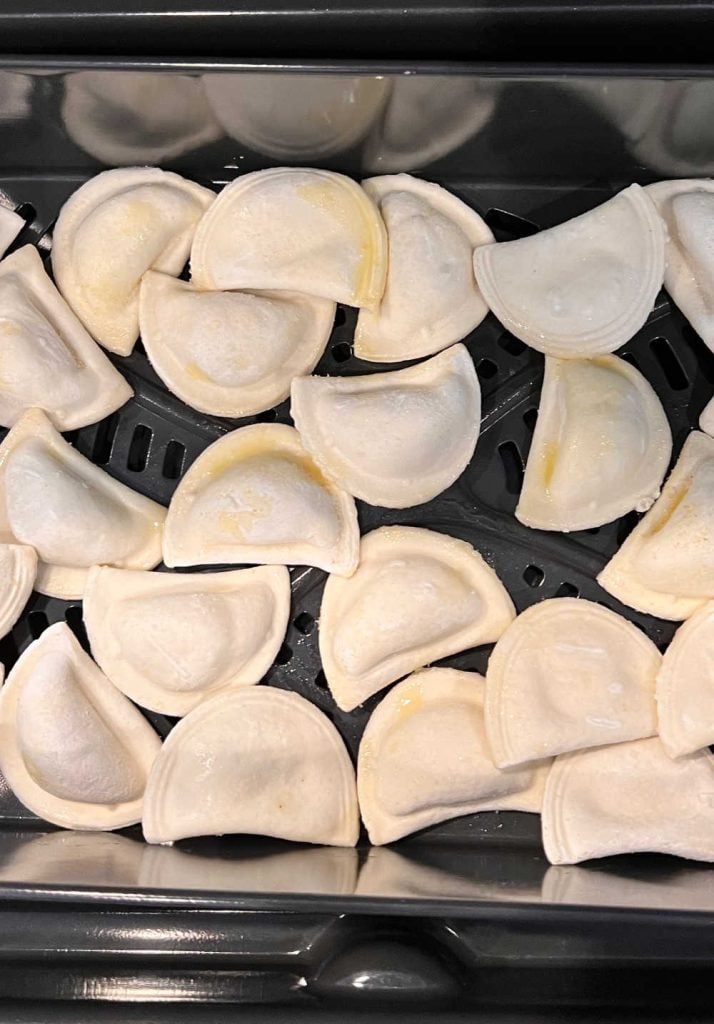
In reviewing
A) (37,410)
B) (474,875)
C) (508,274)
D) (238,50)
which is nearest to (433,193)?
(508,274)

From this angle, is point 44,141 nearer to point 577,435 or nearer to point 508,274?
point 508,274

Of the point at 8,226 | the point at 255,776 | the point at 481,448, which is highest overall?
the point at 8,226

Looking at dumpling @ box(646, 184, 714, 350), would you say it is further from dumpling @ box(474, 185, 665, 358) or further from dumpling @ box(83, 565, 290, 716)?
dumpling @ box(83, 565, 290, 716)

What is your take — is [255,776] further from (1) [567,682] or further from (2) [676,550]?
(2) [676,550]

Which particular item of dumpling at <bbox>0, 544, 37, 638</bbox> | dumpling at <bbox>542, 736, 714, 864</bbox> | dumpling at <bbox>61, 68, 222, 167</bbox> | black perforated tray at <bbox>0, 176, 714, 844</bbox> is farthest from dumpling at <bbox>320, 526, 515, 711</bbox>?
dumpling at <bbox>61, 68, 222, 167</bbox>

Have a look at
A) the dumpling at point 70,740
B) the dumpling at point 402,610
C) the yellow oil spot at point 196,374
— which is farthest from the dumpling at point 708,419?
the dumpling at point 70,740

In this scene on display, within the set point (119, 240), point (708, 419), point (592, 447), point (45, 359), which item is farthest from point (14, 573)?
point (708, 419)
